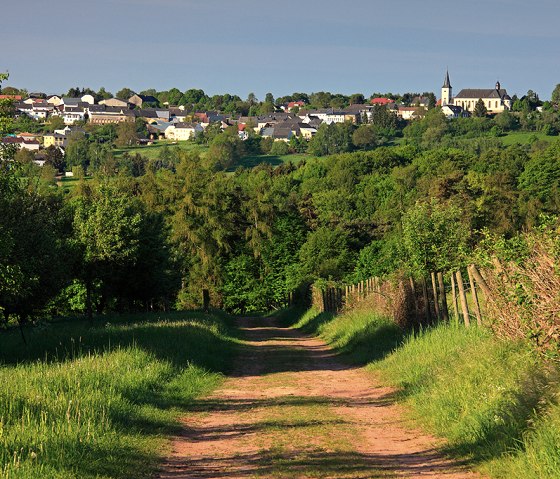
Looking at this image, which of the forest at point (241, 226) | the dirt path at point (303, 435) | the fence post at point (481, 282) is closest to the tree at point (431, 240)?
Answer: the forest at point (241, 226)

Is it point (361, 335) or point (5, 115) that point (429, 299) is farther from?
point (5, 115)

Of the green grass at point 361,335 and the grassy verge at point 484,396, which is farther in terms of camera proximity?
the green grass at point 361,335

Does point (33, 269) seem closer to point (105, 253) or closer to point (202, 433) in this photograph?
point (105, 253)

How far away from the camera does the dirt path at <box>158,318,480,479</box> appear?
28.5ft

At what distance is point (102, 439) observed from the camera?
9.40m

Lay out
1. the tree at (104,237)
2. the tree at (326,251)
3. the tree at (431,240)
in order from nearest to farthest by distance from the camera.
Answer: the tree at (431,240) → the tree at (104,237) → the tree at (326,251)

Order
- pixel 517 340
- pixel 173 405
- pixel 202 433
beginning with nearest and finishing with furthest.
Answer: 1. pixel 202 433
2. pixel 517 340
3. pixel 173 405

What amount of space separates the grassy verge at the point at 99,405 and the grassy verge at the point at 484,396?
3807 mm

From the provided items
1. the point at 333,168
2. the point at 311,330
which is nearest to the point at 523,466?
the point at 311,330

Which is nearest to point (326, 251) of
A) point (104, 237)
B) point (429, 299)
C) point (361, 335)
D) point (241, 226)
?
point (241, 226)

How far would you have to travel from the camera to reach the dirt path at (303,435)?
8688 mm

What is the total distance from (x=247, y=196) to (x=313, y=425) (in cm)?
7768

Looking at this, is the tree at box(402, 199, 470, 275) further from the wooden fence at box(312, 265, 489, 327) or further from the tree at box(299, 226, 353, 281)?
the tree at box(299, 226, 353, 281)

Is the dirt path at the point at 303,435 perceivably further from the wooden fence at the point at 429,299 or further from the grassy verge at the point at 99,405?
the wooden fence at the point at 429,299
